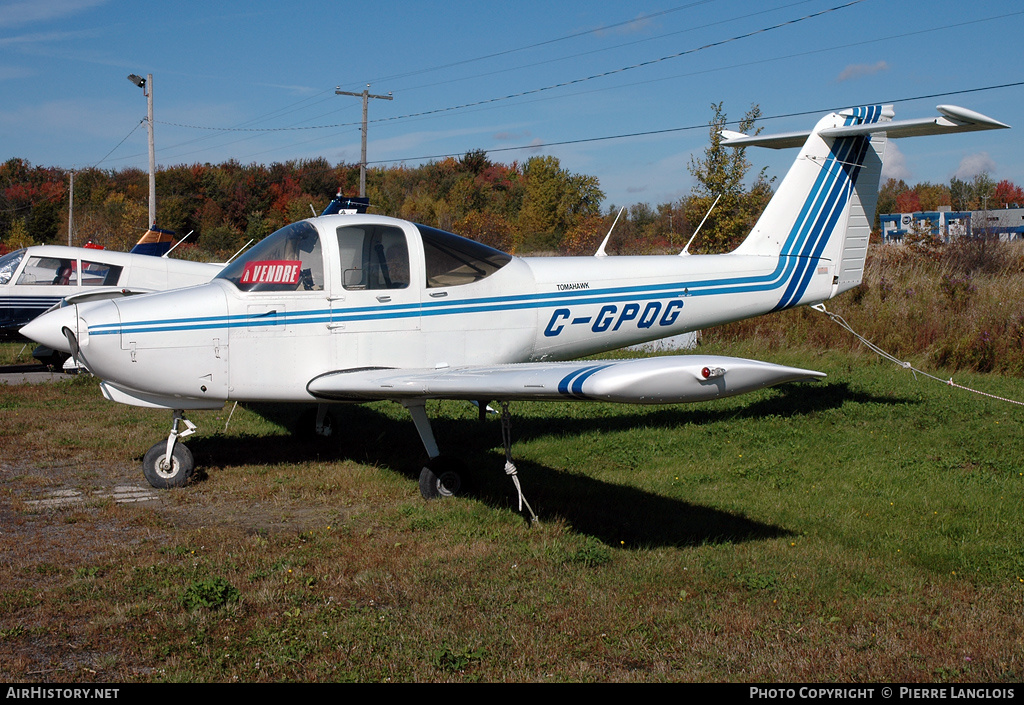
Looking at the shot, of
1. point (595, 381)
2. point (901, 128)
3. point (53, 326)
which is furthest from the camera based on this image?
point (901, 128)

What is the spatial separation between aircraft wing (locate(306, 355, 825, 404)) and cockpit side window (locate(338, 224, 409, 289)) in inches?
33.0

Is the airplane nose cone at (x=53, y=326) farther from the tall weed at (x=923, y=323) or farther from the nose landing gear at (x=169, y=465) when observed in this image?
the tall weed at (x=923, y=323)

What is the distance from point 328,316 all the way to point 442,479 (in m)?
1.65

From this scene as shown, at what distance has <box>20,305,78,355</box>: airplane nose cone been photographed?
21.2ft

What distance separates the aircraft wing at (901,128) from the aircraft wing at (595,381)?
463 centimetres

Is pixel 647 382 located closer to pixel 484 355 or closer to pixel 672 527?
pixel 672 527

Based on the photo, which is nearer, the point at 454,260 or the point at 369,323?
the point at 369,323

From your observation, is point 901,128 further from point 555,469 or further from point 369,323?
point 369,323

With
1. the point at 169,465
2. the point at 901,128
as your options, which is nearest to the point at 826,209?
the point at 901,128

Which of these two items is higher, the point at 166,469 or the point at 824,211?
the point at 824,211

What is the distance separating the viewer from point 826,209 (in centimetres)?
912

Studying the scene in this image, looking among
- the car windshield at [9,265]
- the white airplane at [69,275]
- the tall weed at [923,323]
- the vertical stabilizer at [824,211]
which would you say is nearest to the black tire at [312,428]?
the vertical stabilizer at [824,211]

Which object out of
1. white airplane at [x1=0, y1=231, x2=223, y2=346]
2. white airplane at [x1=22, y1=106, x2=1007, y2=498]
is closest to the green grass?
white airplane at [x1=22, y1=106, x2=1007, y2=498]

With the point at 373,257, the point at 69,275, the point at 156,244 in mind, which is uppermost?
the point at 156,244
